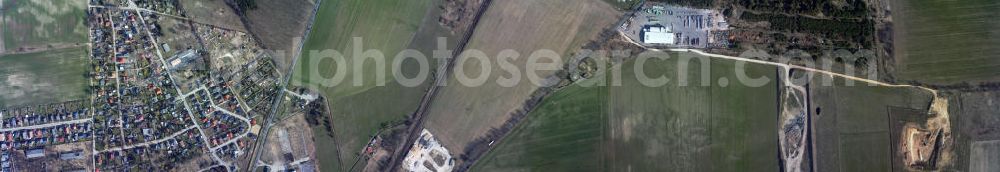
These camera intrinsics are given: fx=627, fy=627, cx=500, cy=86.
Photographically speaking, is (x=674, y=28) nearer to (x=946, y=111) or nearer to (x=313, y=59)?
(x=946, y=111)

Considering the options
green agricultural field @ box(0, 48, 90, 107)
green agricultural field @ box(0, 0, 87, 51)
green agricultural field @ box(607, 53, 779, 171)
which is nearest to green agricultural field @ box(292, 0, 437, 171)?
green agricultural field @ box(607, 53, 779, 171)

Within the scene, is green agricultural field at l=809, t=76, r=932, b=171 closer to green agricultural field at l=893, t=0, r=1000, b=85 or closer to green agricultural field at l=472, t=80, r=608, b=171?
green agricultural field at l=893, t=0, r=1000, b=85

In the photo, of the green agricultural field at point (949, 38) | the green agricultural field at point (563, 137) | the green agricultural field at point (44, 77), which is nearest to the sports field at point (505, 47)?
the green agricultural field at point (563, 137)

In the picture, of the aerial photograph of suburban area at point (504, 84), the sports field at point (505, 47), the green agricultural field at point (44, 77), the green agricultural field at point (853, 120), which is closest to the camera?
the aerial photograph of suburban area at point (504, 84)

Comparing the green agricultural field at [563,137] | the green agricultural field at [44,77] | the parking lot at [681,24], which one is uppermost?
the parking lot at [681,24]

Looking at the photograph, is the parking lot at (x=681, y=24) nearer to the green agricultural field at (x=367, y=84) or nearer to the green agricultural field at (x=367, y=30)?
the green agricultural field at (x=367, y=84)

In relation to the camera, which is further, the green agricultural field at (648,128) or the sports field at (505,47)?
the sports field at (505,47)

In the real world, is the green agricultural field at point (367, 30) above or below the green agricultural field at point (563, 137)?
above
